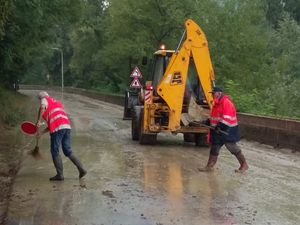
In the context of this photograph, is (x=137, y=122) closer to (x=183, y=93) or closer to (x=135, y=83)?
(x=183, y=93)

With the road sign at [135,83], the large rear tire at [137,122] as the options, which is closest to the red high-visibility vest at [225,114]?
the large rear tire at [137,122]

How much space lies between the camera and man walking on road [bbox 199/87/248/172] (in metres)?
12.4

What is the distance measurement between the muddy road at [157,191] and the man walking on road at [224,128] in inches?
15.5

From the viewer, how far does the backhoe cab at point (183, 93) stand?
16625 mm

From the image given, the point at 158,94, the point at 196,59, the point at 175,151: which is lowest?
the point at 175,151

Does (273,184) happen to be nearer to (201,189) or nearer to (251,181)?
(251,181)

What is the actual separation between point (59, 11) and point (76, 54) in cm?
3817

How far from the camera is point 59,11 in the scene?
2556 cm

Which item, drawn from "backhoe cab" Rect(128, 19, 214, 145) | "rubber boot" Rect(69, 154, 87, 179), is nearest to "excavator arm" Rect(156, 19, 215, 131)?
"backhoe cab" Rect(128, 19, 214, 145)

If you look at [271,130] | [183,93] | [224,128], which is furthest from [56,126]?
[271,130]

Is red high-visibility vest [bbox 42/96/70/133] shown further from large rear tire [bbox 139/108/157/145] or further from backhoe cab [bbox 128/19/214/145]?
large rear tire [bbox 139/108/157/145]

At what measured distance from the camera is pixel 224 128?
12.4 meters

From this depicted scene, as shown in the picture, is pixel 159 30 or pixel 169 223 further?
pixel 159 30

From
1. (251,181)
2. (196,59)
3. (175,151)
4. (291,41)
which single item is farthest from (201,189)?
(291,41)
